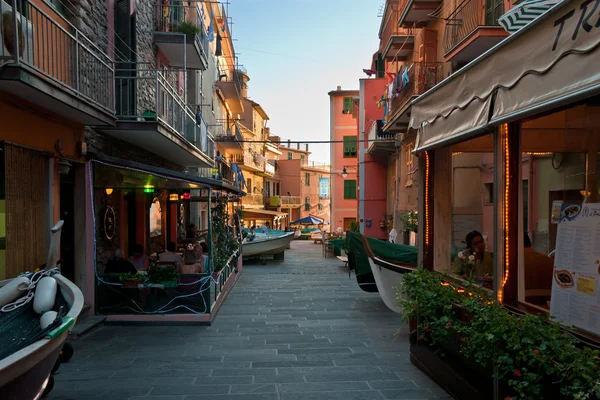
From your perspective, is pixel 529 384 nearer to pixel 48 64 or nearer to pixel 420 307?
pixel 420 307

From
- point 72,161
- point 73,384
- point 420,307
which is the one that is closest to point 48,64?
point 72,161

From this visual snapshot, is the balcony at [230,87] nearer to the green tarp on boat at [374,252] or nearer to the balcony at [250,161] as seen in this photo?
the balcony at [250,161]

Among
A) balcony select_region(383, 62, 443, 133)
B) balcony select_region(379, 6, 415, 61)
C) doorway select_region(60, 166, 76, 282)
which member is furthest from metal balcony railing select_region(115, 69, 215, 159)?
balcony select_region(379, 6, 415, 61)

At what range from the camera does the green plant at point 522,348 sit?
102 inches

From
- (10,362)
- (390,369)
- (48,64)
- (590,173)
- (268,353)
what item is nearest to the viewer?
(10,362)

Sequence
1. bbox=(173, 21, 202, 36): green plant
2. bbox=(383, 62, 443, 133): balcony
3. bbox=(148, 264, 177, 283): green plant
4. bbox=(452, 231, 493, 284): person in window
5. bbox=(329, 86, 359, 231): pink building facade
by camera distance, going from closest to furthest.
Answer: bbox=(452, 231, 493, 284): person in window, bbox=(148, 264, 177, 283): green plant, bbox=(173, 21, 202, 36): green plant, bbox=(383, 62, 443, 133): balcony, bbox=(329, 86, 359, 231): pink building facade

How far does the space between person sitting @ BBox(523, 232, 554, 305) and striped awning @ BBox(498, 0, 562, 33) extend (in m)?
2.62

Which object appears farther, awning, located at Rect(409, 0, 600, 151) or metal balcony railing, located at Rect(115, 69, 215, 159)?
metal balcony railing, located at Rect(115, 69, 215, 159)

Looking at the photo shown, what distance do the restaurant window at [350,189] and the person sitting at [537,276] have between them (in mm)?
35083

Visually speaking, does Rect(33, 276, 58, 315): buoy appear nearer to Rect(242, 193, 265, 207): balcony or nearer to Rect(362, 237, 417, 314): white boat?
Rect(362, 237, 417, 314): white boat

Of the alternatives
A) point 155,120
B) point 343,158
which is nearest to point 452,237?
point 155,120

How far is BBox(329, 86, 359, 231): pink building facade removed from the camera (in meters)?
39.5

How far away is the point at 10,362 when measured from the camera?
8.38 ft

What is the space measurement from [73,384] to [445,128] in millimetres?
4908
